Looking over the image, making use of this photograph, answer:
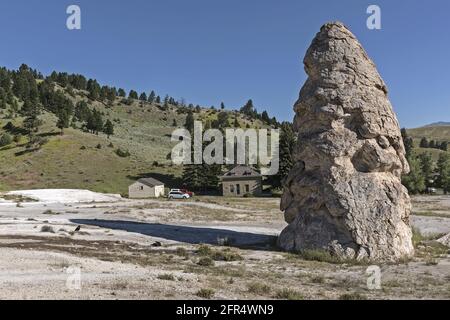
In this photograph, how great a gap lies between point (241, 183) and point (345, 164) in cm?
7008

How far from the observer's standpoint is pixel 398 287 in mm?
15766

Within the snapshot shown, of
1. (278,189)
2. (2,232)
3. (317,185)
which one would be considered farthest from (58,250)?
(278,189)

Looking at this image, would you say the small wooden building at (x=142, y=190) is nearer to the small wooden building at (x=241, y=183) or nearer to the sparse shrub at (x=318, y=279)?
the small wooden building at (x=241, y=183)

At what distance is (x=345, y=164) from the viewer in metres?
24.5

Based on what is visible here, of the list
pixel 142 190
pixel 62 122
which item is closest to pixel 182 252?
pixel 142 190

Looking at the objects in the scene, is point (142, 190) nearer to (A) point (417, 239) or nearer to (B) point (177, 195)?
(B) point (177, 195)

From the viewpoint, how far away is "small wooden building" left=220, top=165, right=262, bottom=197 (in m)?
94.3

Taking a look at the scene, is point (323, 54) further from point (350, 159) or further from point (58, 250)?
point (58, 250)

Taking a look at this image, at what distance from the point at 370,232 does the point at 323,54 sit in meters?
10.5

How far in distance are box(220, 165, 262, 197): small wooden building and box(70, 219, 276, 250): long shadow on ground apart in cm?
5751

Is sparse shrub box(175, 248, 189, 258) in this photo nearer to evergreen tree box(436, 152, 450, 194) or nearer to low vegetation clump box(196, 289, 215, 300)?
low vegetation clump box(196, 289, 215, 300)

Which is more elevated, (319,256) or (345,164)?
(345,164)

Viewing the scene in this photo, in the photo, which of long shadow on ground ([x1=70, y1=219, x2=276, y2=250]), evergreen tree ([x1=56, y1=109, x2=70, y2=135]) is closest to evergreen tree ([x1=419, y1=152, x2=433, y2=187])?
long shadow on ground ([x1=70, y1=219, x2=276, y2=250])

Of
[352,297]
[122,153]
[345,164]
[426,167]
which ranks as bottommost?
Result: [352,297]
